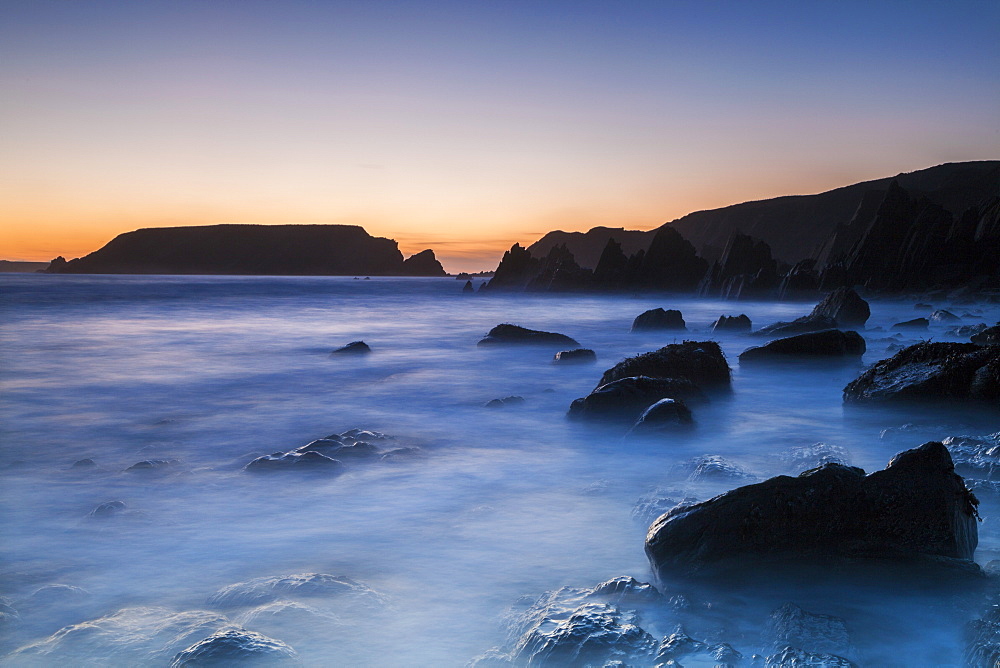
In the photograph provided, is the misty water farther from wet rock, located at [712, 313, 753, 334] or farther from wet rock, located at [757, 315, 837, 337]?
wet rock, located at [712, 313, 753, 334]

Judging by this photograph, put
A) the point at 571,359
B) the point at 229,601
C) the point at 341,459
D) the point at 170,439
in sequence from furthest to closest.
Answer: the point at 571,359, the point at 170,439, the point at 341,459, the point at 229,601

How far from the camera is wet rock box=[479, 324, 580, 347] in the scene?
796 inches

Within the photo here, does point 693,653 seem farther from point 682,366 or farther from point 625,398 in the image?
point 682,366

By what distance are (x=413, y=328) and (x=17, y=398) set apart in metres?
21.1

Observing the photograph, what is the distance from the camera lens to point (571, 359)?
55.6 feet

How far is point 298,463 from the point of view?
7555 mm

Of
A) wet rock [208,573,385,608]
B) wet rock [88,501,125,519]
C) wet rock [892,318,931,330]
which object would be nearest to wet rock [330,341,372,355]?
wet rock [88,501,125,519]

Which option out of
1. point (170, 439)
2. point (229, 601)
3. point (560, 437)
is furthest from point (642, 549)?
point (170, 439)

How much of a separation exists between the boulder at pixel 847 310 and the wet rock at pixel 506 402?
18389 mm

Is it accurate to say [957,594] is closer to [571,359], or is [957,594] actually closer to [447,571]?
[447,571]

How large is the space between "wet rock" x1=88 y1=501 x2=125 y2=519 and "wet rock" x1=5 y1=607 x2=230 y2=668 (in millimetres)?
2217

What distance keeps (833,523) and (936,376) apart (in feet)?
21.3

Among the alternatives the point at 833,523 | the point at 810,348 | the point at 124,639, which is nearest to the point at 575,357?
the point at 810,348

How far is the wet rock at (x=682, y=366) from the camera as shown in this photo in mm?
10766
